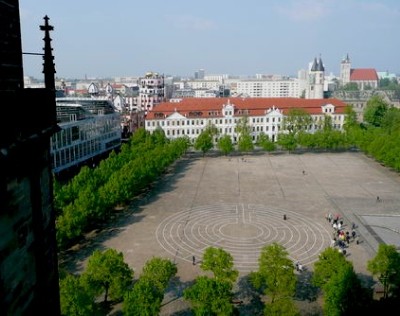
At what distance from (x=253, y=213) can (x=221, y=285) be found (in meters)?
A: 20.1

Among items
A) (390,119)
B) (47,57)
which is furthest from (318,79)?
(47,57)

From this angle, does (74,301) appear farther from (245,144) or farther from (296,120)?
(296,120)

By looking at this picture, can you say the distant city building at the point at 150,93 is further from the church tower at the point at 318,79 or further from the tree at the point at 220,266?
the tree at the point at 220,266

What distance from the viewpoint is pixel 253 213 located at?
41.1 meters

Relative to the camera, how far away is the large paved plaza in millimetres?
32438

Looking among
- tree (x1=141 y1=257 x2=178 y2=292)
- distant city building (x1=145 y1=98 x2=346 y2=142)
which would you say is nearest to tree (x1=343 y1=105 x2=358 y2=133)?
distant city building (x1=145 y1=98 x2=346 y2=142)

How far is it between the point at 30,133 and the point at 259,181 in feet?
164

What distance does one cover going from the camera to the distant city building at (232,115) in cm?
8612

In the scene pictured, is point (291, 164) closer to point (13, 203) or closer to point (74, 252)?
point (74, 252)

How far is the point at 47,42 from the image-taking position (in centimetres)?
732

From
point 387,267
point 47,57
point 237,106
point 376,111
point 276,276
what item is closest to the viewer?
point 47,57

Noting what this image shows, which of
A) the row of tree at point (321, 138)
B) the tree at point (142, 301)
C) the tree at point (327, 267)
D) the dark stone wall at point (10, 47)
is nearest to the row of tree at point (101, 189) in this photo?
the tree at point (142, 301)

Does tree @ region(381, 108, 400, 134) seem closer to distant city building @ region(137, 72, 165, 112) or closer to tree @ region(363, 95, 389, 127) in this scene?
tree @ region(363, 95, 389, 127)

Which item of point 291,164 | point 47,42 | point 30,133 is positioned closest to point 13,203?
point 30,133
